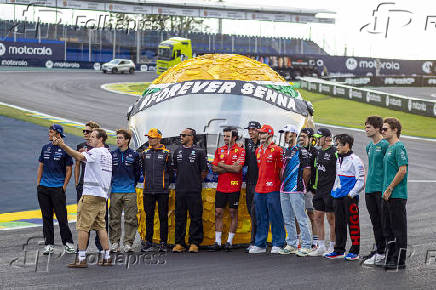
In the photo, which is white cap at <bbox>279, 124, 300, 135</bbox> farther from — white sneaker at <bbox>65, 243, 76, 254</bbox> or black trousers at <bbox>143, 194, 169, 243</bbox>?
white sneaker at <bbox>65, 243, 76, 254</bbox>

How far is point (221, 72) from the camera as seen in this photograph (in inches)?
475

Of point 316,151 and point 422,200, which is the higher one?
point 316,151

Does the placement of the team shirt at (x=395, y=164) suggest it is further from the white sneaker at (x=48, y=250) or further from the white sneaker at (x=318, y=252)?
the white sneaker at (x=48, y=250)

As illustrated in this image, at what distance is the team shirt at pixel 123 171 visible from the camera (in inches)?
421

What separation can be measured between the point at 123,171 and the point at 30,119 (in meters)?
19.6

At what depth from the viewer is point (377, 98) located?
132 feet

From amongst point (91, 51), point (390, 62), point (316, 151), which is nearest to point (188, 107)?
point (316, 151)

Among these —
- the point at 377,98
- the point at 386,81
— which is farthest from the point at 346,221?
the point at 386,81

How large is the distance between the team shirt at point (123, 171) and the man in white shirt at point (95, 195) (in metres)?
0.66

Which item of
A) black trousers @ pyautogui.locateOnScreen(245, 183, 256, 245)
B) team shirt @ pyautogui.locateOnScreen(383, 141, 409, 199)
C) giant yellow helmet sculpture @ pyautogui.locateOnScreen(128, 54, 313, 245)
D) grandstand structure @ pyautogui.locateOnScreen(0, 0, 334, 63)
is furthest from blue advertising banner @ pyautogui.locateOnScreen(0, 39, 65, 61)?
team shirt @ pyautogui.locateOnScreen(383, 141, 409, 199)

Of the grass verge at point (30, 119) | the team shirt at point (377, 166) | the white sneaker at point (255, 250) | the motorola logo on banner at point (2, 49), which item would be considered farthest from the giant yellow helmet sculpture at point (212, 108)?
the motorola logo on banner at point (2, 49)

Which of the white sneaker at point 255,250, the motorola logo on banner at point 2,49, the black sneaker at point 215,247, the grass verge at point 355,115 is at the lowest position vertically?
the grass verge at point 355,115

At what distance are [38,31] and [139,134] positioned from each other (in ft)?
201

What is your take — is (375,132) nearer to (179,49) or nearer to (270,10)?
(179,49)
